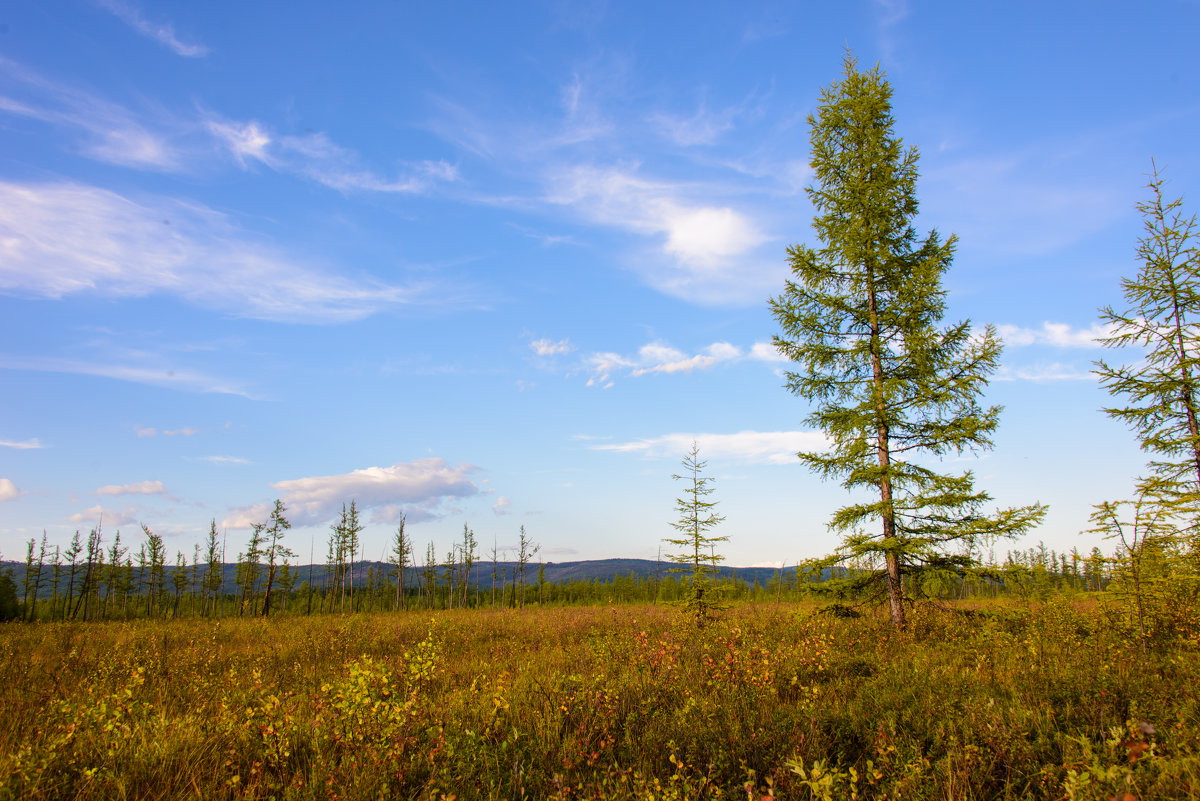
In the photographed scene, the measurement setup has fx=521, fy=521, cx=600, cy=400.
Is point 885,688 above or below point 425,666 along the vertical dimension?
below

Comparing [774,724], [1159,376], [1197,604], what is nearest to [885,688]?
[774,724]

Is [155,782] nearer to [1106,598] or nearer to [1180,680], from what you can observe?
[1180,680]

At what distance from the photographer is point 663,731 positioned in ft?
15.1

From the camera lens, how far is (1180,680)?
592cm

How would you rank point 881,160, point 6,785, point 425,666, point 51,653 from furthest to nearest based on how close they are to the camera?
point 881,160, point 51,653, point 425,666, point 6,785

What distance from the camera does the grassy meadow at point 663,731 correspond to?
11.9 ft

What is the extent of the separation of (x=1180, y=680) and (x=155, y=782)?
33.1ft

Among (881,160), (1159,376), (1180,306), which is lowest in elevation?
(1159,376)

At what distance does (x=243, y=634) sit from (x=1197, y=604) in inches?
877

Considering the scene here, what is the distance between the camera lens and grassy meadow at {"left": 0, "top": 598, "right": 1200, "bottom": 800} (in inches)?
143

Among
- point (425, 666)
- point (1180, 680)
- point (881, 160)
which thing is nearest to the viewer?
point (425, 666)

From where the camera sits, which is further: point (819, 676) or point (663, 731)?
point (819, 676)

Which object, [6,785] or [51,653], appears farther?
[51,653]

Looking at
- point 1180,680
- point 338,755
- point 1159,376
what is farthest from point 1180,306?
point 338,755
